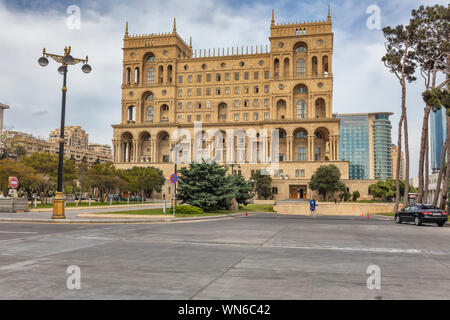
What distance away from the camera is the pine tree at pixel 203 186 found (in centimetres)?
3288

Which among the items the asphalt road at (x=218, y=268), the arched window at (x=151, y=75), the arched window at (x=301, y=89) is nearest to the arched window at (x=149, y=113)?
the arched window at (x=151, y=75)

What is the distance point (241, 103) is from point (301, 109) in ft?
43.8

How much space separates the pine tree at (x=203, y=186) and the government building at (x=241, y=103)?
46.3 meters

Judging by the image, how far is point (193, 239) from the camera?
46.6 feet

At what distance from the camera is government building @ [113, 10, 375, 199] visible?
80.4 m

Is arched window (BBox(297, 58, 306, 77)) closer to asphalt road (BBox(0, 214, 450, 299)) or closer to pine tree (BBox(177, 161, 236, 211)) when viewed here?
pine tree (BBox(177, 161, 236, 211))

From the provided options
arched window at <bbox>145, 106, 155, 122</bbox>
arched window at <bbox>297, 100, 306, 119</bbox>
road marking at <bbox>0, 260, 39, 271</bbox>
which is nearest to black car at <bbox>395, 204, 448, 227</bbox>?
road marking at <bbox>0, 260, 39, 271</bbox>

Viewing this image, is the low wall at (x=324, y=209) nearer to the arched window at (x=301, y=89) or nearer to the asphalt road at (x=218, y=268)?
the asphalt road at (x=218, y=268)

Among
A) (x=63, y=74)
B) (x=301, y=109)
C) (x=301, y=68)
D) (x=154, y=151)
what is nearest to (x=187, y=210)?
(x=63, y=74)

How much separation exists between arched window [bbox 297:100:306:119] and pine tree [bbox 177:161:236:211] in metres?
53.3

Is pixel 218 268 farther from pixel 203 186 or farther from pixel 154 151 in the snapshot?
pixel 154 151

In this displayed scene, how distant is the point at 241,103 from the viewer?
87188mm
